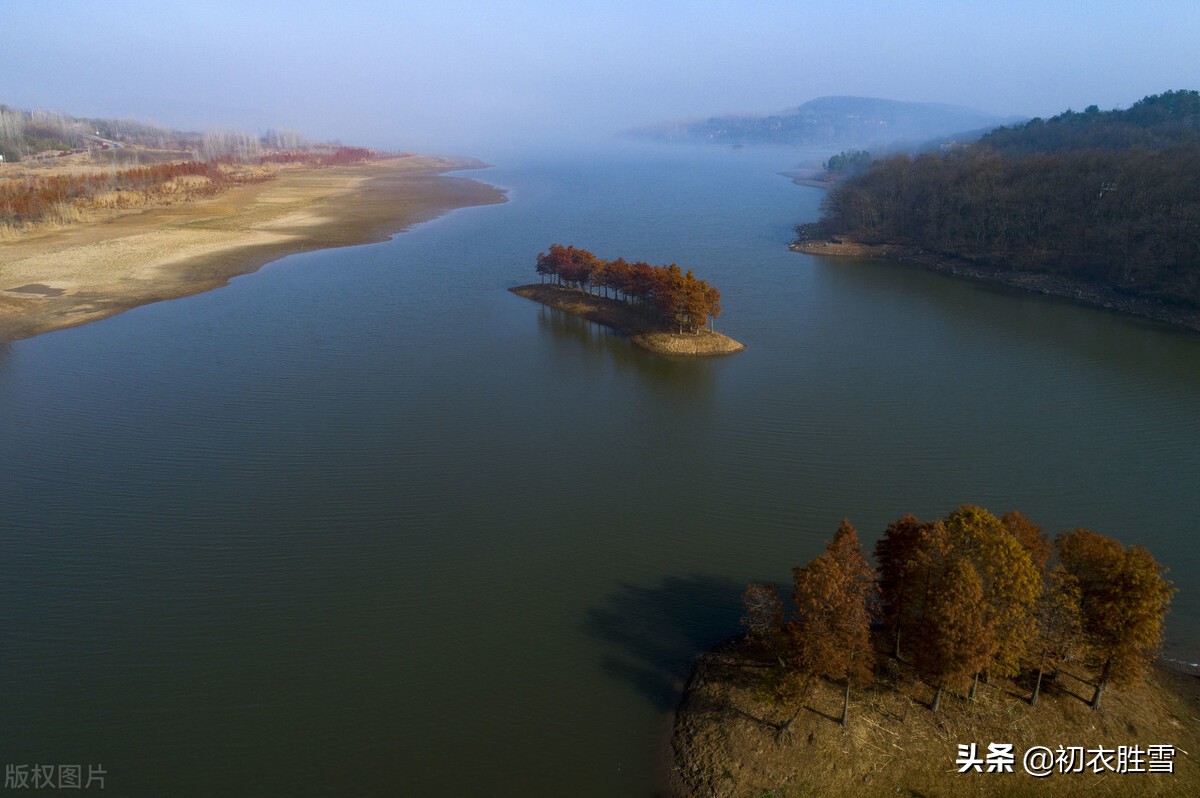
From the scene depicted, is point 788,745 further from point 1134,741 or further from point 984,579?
point 1134,741

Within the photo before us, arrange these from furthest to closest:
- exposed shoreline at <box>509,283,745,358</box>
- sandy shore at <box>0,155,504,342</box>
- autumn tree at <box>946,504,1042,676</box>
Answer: sandy shore at <box>0,155,504,342</box>, exposed shoreline at <box>509,283,745,358</box>, autumn tree at <box>946,504,1042,676</box>

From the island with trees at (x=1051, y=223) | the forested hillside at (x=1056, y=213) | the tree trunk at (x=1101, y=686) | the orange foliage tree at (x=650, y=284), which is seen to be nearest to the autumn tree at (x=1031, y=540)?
the tree trunk at (x=1101, y=686)

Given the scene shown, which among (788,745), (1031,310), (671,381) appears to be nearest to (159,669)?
(788,745)

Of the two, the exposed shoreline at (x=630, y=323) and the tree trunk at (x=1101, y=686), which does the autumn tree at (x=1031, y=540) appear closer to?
the tree trunk at (x=1101, y=686)

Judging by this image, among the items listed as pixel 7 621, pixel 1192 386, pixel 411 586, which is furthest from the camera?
pixel 1192 386

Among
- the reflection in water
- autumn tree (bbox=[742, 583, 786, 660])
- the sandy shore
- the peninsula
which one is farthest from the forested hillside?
the peninsula

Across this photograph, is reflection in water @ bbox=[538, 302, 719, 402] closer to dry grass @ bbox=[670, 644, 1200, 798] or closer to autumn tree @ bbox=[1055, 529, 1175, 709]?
dry grass @ bbox=[670, 644, 1200, 798]
